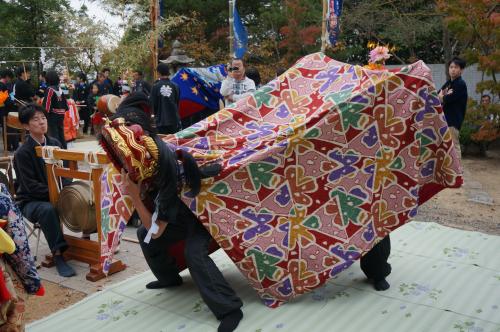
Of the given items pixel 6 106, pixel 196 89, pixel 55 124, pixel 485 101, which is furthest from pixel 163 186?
pixel 6 106

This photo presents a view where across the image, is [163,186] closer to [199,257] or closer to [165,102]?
[199,257]

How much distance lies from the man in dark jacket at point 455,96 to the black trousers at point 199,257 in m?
4.71

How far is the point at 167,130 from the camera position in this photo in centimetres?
718

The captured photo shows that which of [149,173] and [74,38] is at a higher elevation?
[74,38]

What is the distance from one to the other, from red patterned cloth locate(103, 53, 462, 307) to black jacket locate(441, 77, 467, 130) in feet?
12.3

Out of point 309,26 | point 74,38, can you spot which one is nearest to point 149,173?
point 309,26

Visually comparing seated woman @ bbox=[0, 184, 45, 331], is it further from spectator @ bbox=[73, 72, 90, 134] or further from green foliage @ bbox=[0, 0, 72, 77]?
green foliage @ bbox=[0, 0, 72, 77]

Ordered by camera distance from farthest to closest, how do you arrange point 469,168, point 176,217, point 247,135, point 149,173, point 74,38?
1. point 74,38
2. point 469,168
3. point 247,135
4. point 176,217
5. point 149,173

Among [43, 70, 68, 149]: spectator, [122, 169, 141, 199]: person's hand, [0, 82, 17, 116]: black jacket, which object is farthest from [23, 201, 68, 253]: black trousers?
[0, 82, 17, 116]: black jacket

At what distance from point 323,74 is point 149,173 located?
161 cm

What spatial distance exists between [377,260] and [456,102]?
13.6 feet

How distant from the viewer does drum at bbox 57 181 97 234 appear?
4109 millimetres

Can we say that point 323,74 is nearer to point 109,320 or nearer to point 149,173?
point 149,173

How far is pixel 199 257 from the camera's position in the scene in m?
3.03
